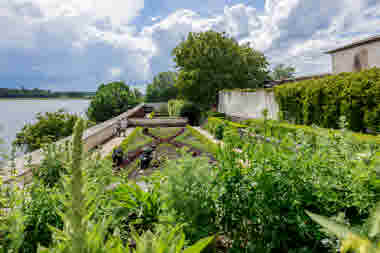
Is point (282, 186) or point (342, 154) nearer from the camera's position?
point (282, 186)

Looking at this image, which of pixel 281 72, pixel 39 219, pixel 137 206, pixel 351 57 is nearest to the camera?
pixel 39 219

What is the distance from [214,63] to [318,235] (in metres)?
25.8

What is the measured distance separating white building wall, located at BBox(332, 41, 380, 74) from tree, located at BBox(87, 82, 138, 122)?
102ft

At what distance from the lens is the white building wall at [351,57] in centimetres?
1827

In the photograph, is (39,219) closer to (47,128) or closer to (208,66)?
(47,128)

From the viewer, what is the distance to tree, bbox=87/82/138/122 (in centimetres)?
3747

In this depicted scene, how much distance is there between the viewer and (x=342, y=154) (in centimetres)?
228

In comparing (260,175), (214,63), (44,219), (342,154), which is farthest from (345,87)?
(214,63)

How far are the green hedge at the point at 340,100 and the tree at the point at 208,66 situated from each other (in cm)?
1267

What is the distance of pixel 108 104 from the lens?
125 ft

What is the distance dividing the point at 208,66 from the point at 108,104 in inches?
791

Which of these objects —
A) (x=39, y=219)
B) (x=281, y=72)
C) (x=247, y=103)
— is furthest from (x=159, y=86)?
(x=39, y=219)

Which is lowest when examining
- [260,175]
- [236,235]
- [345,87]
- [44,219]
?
[236,235]

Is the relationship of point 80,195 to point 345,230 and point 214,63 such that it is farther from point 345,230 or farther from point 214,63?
point 214,63
